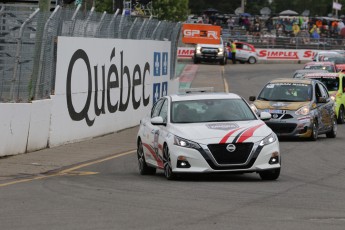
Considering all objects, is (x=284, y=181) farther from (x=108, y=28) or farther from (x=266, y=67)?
(x=266, y=67)

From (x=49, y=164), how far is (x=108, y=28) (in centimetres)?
844

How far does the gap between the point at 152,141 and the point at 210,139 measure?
1673 millimetres

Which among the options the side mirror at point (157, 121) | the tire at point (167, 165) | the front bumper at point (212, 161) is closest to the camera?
the front bumper at point (212, 161)

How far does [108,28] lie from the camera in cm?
2595

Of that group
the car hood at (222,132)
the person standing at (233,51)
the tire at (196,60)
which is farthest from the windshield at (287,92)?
the person standing at (233,51)

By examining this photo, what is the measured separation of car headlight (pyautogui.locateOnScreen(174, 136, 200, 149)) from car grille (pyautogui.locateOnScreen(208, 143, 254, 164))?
0.70 feet

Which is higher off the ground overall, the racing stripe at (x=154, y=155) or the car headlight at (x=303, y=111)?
the racing stripe at (x=154, y=155)

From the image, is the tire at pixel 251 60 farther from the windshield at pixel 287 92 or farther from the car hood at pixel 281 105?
the car hood at pixel 281 105

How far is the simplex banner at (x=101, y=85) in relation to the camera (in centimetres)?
2228

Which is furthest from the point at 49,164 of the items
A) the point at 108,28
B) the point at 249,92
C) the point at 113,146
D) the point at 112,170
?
the point at 249,92

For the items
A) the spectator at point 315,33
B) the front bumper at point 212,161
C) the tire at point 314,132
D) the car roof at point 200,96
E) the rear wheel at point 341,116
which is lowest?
the spectator at point 315,33

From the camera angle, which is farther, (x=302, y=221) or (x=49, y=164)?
(x=49, y=164)

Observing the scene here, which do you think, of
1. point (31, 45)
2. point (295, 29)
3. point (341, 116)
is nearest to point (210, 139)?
point (31, 45)

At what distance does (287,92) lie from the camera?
2473 cm
